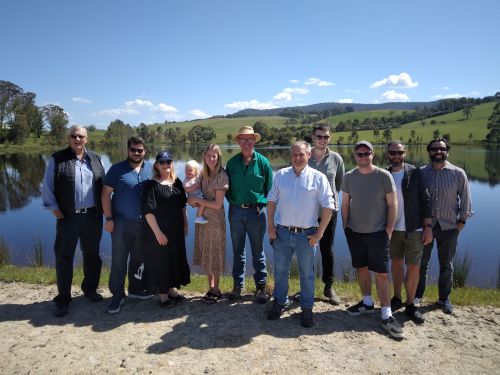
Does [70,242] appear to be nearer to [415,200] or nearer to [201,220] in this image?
[201,220]

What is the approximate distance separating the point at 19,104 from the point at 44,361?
76.1m

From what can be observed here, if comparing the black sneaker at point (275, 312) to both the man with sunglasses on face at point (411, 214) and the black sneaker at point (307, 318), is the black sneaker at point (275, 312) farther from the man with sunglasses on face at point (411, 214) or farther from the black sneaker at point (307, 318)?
the man with sunglasses on face at point (411, 214)

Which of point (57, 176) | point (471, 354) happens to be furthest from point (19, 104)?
point (471, 354)

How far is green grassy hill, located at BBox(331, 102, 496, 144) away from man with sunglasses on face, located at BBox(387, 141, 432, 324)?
250 feet

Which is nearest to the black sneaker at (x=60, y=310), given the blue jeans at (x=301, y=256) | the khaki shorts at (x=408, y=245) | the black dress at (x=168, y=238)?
the black dress at (x=168, y=238)

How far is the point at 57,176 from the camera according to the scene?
4.60 meters

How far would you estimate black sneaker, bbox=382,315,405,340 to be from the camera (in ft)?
13.2

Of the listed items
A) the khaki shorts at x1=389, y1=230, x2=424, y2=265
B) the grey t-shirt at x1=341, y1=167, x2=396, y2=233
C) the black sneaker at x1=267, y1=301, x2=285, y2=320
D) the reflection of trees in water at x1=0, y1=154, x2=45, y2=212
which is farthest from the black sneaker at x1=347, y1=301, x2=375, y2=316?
the reflection of trees in water at x1=0, y1=154, x2=45, y2=212

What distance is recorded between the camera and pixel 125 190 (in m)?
4.60

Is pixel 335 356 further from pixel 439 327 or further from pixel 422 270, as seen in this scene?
pixel 422 270

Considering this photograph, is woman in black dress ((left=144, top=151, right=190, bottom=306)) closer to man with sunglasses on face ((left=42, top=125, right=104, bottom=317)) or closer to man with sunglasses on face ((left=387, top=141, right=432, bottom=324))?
man with sunglasses on face ((left=42, top=125, right=104, bottom=317))

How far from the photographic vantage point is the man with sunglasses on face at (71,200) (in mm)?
4602

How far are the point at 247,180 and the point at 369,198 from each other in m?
1.64

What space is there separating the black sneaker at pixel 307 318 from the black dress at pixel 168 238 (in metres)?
1.79
